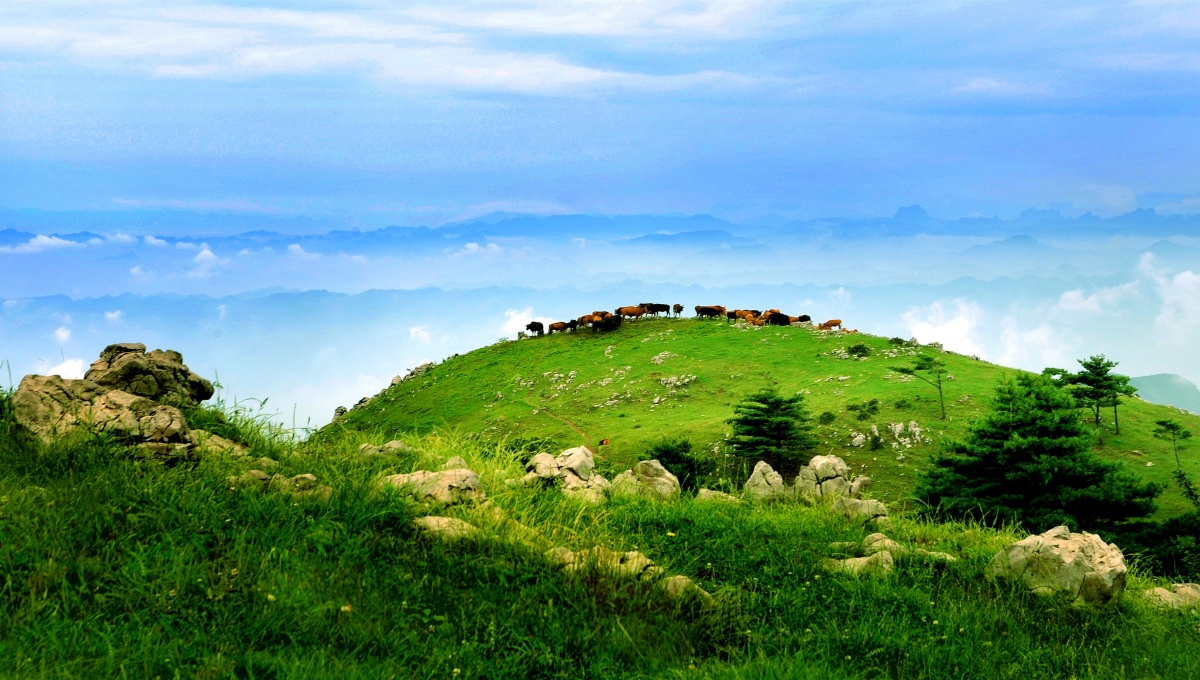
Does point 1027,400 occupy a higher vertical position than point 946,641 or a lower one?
higher

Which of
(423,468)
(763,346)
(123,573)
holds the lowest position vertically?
(123,573)

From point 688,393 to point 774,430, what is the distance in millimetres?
13249

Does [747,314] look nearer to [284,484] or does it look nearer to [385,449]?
[385,449]

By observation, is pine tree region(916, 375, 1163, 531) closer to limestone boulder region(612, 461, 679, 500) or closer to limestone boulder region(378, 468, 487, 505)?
limestone boulder region(612, 461, 679, 500)

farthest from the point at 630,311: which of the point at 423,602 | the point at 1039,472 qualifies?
the point at 423,602

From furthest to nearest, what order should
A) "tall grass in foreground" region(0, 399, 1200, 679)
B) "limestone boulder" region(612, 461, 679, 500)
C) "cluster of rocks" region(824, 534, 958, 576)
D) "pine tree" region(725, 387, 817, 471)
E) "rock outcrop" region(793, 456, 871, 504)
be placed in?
"pine tree" region(725, 387, 817, 471) → "rock outcrop" region(793, 456, 871, 504) → "limestone boulder" region(612, 461, 679, 500) → "cluster of rocks" region(824, 534, 958, 576) → "tall grass in foreground" region(0, 399, 1200, 679)

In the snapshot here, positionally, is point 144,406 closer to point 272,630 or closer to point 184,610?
point 184,610

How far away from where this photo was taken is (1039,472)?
67.8 ft

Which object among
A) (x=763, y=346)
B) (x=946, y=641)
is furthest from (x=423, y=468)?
(x=763, y=346)

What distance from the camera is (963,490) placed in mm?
21562

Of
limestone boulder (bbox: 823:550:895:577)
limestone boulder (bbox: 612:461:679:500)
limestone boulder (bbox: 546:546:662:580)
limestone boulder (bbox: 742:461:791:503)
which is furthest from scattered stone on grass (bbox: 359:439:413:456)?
limestone boulder (bbox: 823:550:895:577)

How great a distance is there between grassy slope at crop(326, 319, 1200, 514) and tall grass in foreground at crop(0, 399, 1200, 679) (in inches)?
505

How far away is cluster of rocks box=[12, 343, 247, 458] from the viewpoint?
955 cm

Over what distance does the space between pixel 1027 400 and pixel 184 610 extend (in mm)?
20736
